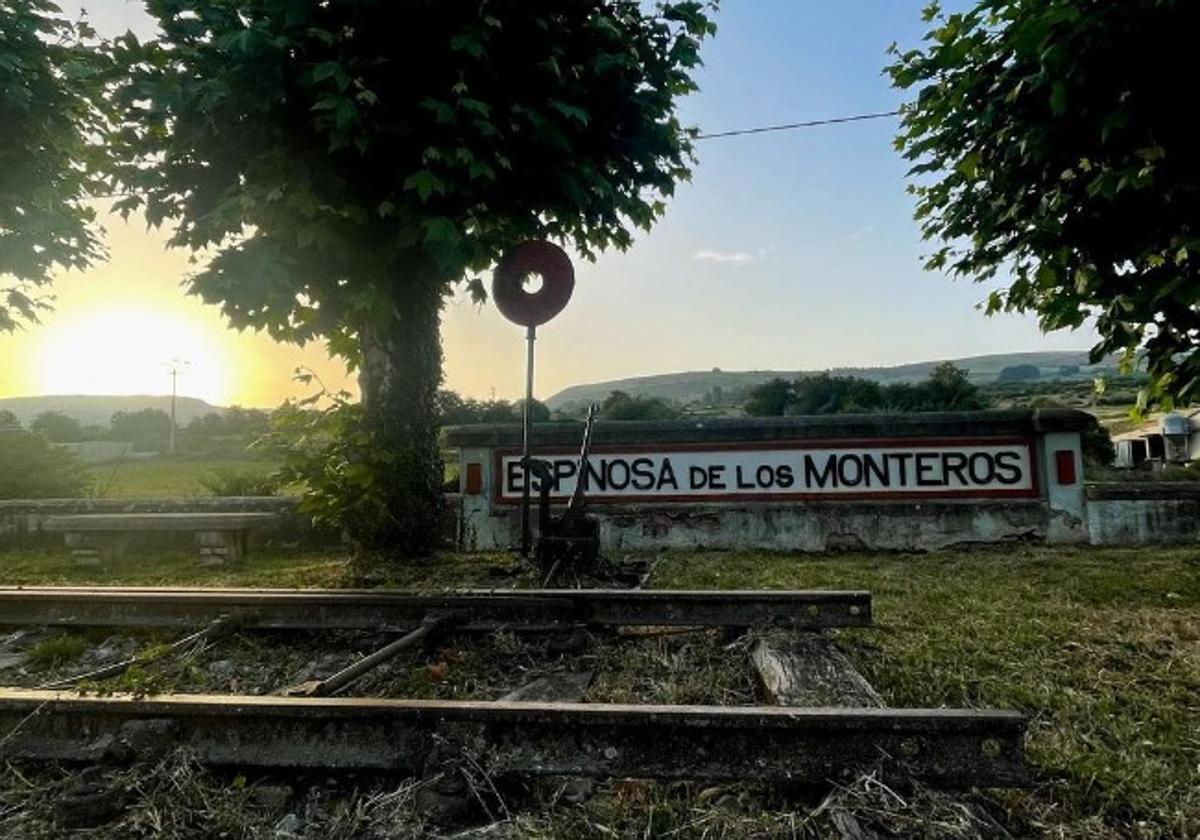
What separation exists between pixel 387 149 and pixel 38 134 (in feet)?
34.8

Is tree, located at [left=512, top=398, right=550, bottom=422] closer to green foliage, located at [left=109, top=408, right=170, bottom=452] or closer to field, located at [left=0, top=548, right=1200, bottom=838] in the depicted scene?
field, located at [left=0, top=548, right=1200, bottom=838]

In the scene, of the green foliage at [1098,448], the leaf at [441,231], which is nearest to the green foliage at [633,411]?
the green foliage at [1098,448]

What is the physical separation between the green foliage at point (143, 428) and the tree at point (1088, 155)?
68370mm

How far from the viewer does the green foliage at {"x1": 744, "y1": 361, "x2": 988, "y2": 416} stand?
25.6 m

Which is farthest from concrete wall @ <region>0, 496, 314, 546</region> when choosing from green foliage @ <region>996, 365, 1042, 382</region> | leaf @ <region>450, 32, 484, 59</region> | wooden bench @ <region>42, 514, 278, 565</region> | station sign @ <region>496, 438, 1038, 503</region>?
green foliage @ <region>996, 365, 1042, 382</region>

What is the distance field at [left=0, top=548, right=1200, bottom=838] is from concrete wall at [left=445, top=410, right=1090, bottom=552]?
0.39 m

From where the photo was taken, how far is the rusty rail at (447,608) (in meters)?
3.52

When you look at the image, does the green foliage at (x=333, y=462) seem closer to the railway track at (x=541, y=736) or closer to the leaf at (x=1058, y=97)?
the railway track at (x=541, y=736)

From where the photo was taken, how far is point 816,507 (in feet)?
24.5

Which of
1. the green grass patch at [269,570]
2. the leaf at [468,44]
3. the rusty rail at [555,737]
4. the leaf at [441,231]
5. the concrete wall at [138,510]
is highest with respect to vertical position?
the leaf at [468,44]

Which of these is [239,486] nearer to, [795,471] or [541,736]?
[795,471]

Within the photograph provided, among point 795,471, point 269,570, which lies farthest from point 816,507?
point 269,570

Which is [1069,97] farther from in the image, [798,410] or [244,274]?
[798,410]

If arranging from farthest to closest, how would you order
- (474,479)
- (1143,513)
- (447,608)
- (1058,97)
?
(474,479) < (1143,513) < (1058,97) < (447,608)
